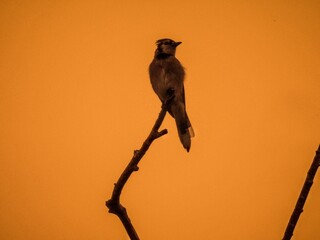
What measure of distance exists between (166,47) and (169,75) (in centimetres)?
49

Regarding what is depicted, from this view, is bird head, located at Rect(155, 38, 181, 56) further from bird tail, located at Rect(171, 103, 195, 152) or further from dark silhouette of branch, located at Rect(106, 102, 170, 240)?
dark silhouette of branch, located at Rect(106, 102, 170, 240)

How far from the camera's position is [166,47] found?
14.0ft

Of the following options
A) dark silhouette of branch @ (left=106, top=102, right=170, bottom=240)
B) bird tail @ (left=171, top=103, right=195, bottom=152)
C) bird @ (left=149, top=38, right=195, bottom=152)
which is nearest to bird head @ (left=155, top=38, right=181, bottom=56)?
bird @ (left=149, top=38, right=195, bottom=152)

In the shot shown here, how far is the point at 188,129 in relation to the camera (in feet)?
11.6

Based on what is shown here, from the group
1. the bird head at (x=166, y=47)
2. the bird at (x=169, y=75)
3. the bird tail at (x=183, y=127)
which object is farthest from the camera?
the bird head at (x=166, y=47)

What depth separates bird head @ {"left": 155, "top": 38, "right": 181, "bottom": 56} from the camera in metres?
4.22

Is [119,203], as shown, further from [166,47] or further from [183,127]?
[166,47]

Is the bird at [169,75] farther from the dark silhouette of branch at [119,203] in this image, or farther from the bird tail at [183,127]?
the dark silhouette of branch at [119,203]

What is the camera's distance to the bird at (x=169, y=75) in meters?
3.67

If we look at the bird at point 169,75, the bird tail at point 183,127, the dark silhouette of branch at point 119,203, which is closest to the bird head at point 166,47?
the bird at point 169,75

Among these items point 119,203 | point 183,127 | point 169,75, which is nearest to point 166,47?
point 169,75

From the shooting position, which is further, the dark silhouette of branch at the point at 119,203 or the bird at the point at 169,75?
the bird at the point at 169,75

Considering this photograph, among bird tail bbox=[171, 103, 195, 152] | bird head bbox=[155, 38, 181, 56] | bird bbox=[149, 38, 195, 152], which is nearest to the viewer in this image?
bird tail bbox=[171, 103, 195, 152]

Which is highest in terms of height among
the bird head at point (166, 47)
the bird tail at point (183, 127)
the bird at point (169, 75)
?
the bird head at point (166, 47)
